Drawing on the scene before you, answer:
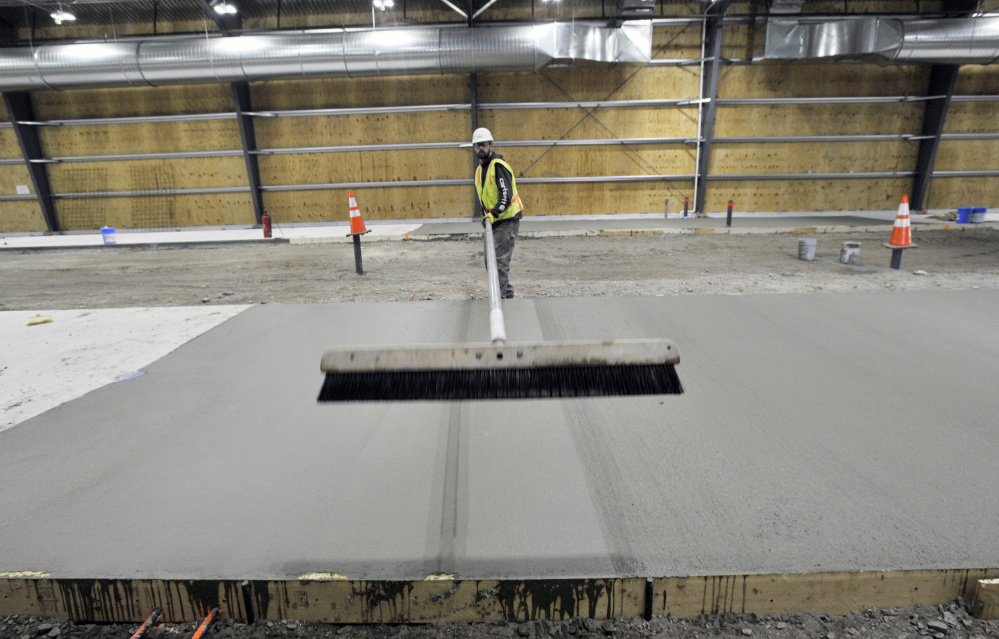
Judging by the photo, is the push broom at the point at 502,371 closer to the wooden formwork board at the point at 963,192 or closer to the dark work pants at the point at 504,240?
the dark work pants at the point at 504,240

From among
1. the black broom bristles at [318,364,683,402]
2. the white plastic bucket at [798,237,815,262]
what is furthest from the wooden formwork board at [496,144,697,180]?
the black broom bristles at [318,364,683,402]

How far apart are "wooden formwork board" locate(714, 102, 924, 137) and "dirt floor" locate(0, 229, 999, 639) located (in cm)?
291

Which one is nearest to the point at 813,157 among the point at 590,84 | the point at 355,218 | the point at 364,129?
the point at 590,84

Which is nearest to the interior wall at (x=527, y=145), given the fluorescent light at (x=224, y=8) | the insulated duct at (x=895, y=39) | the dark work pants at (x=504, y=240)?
the insulated duct at (x=895, y=39)

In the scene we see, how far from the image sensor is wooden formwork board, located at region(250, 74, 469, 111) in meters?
9.42

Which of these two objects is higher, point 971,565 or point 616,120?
point 616,120

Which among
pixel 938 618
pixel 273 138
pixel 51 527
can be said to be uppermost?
pixel 273 138

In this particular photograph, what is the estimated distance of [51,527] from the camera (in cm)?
140

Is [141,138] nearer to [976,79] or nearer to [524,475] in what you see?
[524,475]

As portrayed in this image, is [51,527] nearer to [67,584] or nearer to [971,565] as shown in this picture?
[67,584]

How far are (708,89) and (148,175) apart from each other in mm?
10707

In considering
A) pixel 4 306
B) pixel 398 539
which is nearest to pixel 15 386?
pixel 398 539

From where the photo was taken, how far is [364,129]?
9633 millimetres

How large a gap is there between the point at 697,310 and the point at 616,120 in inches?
284
